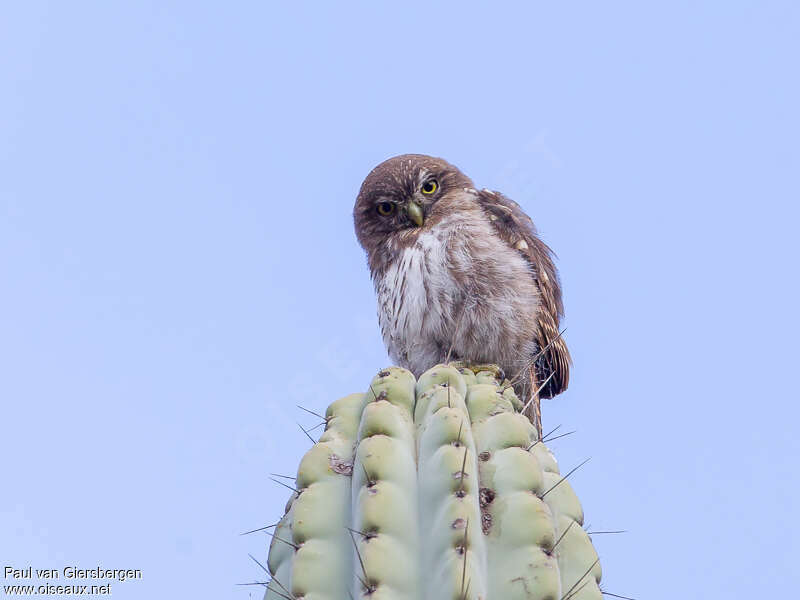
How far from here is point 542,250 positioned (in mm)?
6879

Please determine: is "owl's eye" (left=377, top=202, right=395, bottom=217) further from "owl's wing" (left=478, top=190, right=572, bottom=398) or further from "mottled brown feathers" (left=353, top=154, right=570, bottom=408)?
"owl's wing" (left=478, top=190, right=572, bottom=398)

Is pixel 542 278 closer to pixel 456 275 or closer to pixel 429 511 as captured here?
pixel 456 275

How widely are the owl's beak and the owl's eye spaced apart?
0.16 metres

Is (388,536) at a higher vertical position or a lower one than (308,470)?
lower

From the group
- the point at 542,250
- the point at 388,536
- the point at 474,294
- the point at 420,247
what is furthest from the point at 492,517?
the point at 542,250

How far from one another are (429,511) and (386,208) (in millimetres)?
3978

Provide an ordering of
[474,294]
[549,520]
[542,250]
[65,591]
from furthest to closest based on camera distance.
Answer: [542,250] → [65,591] → [474,294] → [549,520]

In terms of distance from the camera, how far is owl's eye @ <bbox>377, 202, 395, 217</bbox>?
6777mm

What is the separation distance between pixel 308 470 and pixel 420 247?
3077 millimetres

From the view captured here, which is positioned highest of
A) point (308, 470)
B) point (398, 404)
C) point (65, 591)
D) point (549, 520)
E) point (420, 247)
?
point (420, 247)

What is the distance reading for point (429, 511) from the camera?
10.0 ft

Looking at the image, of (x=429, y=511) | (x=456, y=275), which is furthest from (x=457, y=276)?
(x=429, y=511)

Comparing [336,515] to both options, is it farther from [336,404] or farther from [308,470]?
[336,404]

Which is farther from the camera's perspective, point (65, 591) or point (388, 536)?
point (65, 591)
